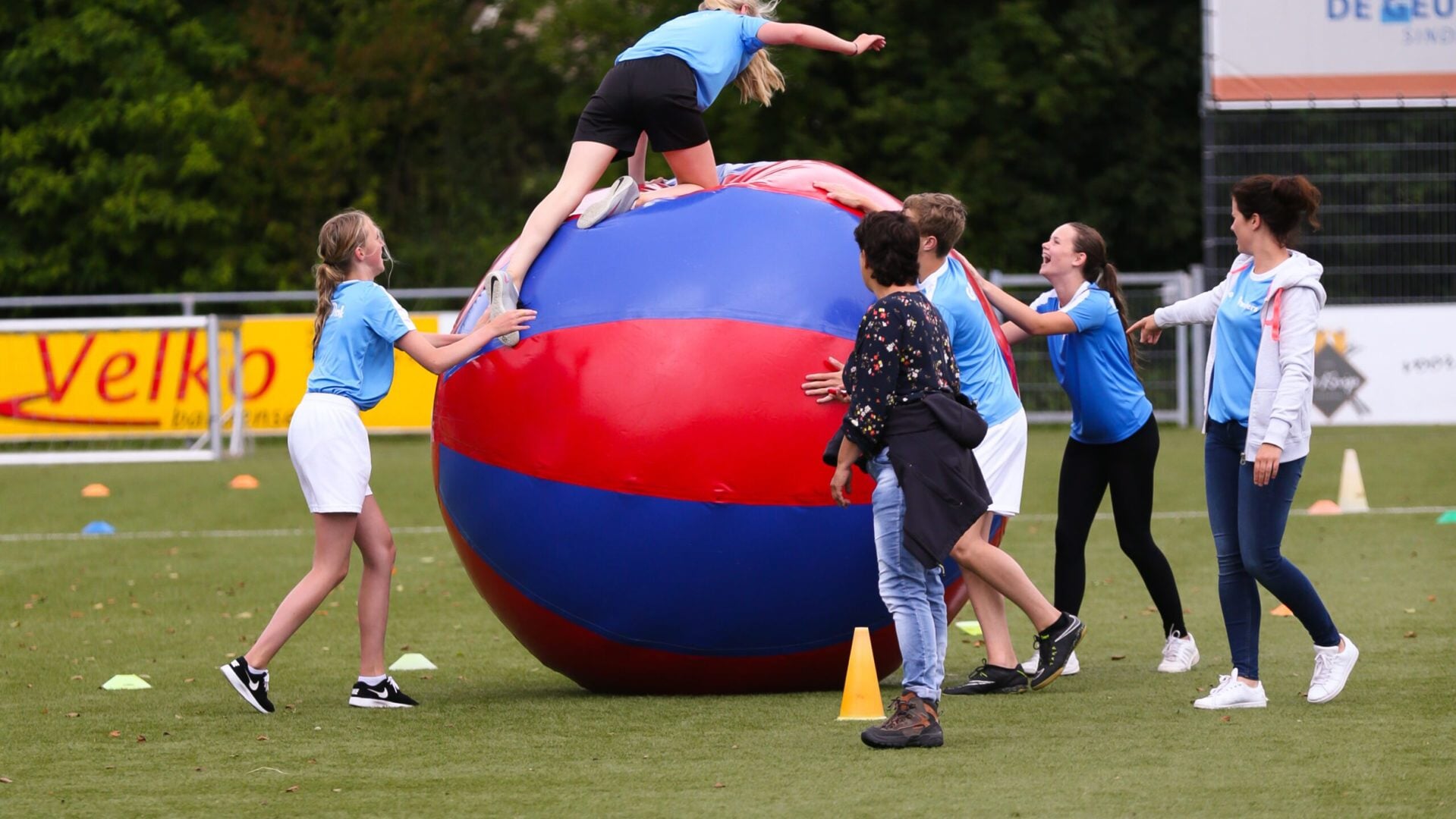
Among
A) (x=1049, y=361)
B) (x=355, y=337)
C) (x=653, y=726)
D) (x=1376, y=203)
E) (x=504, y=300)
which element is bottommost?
(x=1049, y=361)

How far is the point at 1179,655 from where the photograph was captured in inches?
284

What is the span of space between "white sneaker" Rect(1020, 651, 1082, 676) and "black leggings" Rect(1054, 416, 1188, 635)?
0.22m

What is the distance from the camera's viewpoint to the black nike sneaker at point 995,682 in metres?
6.74

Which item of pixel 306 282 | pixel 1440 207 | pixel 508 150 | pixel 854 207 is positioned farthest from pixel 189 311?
pixel 854 207

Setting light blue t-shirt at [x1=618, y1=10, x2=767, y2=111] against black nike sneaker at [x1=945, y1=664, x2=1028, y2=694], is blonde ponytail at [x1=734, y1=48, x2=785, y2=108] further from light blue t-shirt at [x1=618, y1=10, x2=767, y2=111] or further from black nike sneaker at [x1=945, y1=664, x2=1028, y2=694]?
black nike sneaker at [x1=945, y1=664, x2=1028, y2=694]

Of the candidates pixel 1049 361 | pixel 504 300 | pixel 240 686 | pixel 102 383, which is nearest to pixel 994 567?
pixel 504 300

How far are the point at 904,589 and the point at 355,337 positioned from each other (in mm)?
2287

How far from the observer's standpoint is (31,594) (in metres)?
10.2

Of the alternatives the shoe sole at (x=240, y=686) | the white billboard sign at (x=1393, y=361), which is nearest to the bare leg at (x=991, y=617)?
the shoe sole at (x=240, y=686)

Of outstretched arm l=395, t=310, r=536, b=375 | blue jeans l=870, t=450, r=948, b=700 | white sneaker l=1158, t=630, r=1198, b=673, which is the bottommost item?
white sneaker l=1158, t=630, r=1198, b=673

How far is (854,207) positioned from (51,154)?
23760 mm

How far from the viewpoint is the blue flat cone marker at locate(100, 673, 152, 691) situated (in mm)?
7198

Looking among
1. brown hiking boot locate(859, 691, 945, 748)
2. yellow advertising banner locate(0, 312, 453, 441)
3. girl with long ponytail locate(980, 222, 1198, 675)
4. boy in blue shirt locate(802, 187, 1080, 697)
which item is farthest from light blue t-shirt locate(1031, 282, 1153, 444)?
yellow advertising banner locate(0, 312, 453, 441)

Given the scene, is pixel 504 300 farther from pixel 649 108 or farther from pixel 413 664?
pixel 413 664
